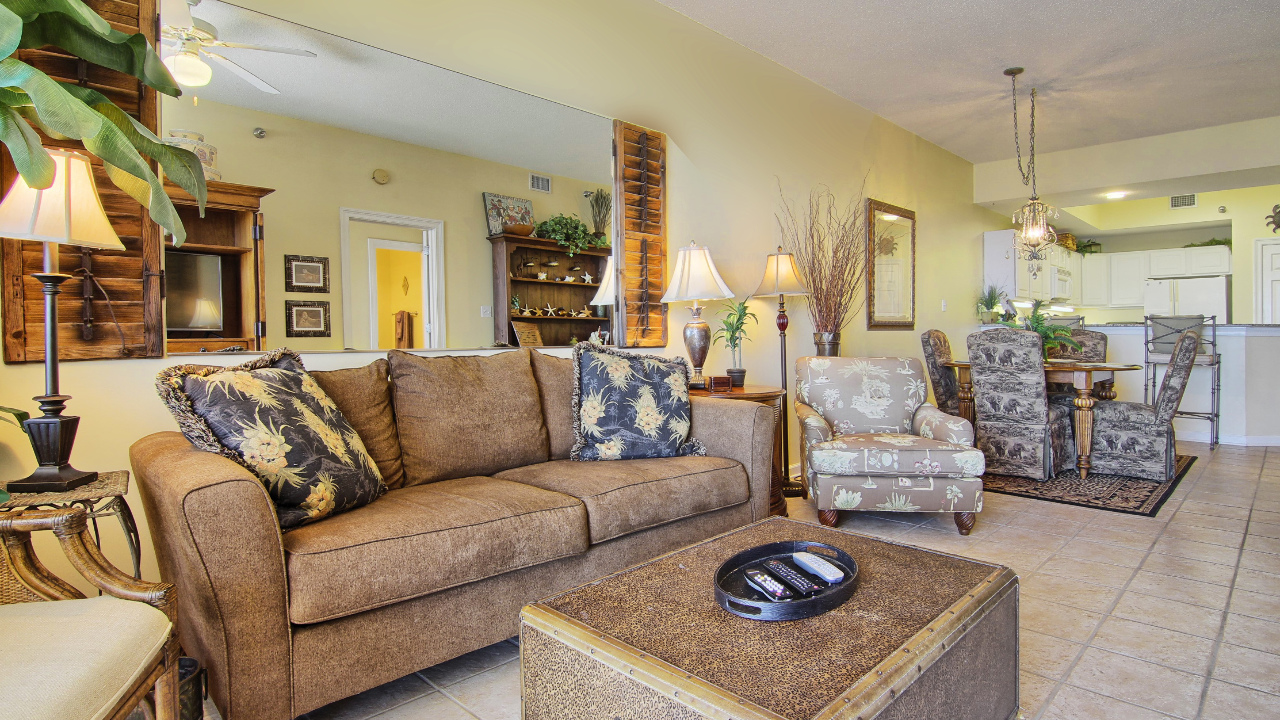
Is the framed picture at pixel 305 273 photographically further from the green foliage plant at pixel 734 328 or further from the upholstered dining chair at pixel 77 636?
the green foliage plant at pixel 734 328

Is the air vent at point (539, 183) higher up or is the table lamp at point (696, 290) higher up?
the air vent at point (539, 183)

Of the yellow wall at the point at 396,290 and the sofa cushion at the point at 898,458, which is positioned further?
the sofa cushion at the point at 898,458

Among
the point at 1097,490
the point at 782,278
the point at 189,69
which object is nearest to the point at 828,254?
the point at 782,278

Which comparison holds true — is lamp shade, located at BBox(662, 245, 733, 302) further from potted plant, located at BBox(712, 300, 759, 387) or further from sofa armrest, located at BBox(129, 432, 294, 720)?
sofa armrest, located at BBox(129, 432, 294, 720)

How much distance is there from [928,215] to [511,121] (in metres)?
4.50

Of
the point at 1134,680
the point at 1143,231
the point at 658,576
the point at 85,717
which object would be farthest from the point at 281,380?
the point at 1143,231

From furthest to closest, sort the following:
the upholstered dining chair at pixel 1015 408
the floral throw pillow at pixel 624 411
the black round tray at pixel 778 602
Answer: the upholstered dining chair at pixel 1015 408 < the floral throw pillow at pixel 624 411 < the black round tray at pixel 778 602

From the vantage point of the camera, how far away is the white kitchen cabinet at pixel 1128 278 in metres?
8.59

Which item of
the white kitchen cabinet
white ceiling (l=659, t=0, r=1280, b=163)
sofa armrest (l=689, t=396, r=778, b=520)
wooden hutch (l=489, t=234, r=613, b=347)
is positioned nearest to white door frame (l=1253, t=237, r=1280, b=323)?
the white kitchen cabinet

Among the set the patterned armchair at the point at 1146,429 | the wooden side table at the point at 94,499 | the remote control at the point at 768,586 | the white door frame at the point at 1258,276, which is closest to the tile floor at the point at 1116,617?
the patterned armchair at the point at 1146,429

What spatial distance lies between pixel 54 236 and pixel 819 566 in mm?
1883

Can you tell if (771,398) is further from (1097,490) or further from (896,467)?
(1097,490)

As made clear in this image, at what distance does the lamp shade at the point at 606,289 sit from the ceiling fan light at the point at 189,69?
1.76m

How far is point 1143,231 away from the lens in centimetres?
870
